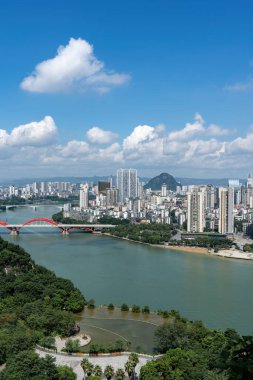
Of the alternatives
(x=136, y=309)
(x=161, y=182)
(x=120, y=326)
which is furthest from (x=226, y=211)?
(x=161, y=182)

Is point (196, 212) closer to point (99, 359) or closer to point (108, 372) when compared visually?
point (99, 359)

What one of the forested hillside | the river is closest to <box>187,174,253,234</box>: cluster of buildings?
the river

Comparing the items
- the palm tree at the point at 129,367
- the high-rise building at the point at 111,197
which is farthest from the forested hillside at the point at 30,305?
the high-rise building at the point at 111,197

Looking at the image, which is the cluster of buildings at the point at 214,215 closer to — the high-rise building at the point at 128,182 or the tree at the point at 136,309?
the tree at the point at 136,309

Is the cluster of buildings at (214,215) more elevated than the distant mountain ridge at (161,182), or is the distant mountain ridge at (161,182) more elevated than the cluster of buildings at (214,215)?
the distant mountain ridge at (161,182)

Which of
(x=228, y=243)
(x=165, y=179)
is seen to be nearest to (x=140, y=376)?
(x=228, y=243)

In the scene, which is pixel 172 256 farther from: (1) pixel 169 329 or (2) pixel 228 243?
(1) pixel 169 329
